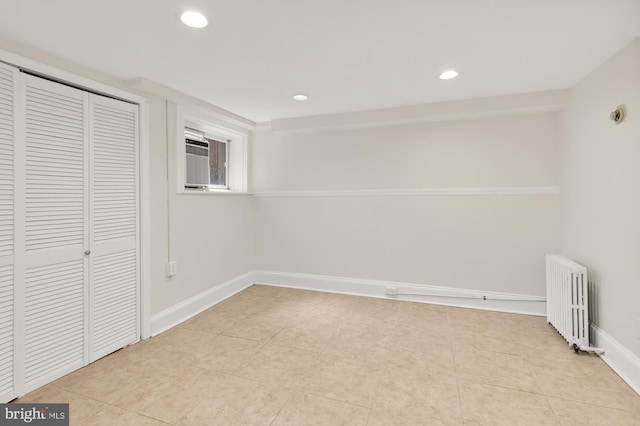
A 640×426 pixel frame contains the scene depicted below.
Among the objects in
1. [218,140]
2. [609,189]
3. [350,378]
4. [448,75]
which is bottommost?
[350,378]

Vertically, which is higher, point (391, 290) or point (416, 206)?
point (416, 206)

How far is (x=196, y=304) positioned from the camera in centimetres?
313

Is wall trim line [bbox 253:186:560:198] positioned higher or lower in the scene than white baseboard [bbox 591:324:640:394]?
higher

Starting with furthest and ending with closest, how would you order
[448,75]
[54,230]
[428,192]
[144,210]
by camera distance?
1. [428,192]
2. [144,210]
3. [448,75]
4. [54,230]

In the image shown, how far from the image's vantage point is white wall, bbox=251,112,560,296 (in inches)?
120

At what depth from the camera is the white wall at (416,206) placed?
3057 millimetres

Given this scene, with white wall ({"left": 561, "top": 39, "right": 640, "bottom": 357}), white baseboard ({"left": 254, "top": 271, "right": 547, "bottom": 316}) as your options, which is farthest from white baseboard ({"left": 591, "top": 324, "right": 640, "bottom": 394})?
white baseboard ({"left": 254, "top": 271, "right": 547, "bottom": 316})

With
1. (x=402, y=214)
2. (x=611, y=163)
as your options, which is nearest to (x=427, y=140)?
(x=402, y=214)

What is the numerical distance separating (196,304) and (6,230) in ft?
5.58

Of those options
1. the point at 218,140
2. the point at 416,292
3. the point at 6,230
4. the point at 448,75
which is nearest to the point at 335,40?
the point at 448,75

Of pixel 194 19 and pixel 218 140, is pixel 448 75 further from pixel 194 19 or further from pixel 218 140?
pixel 218 140

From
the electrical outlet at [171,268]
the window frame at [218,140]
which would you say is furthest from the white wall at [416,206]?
the electrical outlet at [171,268]

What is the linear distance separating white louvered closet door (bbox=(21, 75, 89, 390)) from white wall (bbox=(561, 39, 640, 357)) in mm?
3723

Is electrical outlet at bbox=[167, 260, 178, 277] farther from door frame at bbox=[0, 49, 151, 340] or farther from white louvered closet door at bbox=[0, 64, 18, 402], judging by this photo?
white louvered closet door at bbox=[0, 64, 18, 402]
